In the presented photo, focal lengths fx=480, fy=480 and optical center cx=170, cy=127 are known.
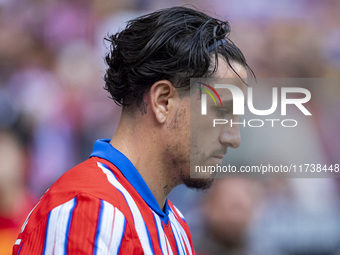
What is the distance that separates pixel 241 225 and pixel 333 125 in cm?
89

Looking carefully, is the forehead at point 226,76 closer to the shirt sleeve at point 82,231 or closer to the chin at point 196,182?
the chin at point 196,182

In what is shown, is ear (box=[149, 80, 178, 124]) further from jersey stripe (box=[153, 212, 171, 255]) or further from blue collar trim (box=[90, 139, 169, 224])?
jersey stripe (box=[153, 212, 171, 255])

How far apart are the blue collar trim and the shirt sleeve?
19 centimetres

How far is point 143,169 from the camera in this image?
139 cm

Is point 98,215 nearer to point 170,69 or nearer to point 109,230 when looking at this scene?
point 109,230

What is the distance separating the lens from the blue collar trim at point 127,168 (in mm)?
1327

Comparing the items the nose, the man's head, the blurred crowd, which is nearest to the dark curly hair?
the man's head

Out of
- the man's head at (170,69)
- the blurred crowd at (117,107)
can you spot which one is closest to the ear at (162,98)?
the man's head at (170,69)

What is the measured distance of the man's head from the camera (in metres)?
1.42

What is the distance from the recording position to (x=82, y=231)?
1.09 metres

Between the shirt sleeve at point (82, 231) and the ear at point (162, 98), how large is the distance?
364mm

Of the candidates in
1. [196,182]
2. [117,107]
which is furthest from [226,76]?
[117,107]

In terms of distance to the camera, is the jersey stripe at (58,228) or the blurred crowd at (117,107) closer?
the jersey stripe at (58,228)

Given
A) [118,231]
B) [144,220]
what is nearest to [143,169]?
[144,220]
